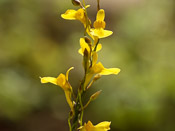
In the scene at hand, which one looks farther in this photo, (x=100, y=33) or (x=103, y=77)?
(x=103, y=77)

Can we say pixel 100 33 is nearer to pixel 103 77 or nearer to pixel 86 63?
pixel 86 63

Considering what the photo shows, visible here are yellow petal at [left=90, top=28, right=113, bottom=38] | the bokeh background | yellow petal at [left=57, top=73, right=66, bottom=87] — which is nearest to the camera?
yellow petal at [left=90, top=28, right=113, bottom=38]

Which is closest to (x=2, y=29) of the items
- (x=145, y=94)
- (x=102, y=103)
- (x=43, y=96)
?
(x=43, y=96)

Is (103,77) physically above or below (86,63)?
below

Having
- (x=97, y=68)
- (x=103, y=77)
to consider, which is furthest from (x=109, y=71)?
(x=103, y=77)

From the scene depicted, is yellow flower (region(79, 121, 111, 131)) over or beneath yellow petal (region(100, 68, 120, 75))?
beneath

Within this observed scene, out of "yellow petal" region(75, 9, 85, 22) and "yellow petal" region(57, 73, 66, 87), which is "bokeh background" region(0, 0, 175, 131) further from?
"yellow petal" region(75, 9, 85, 22)

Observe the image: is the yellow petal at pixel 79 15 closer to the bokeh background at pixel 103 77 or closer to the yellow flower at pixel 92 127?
the yellow flower at pixel 92 127

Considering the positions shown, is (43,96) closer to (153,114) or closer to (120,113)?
(120,113)

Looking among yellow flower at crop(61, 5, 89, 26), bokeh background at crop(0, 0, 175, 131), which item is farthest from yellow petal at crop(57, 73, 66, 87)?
bokeh background at crop(0, 0, 175, 131)

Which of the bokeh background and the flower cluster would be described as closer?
the flower cluster
